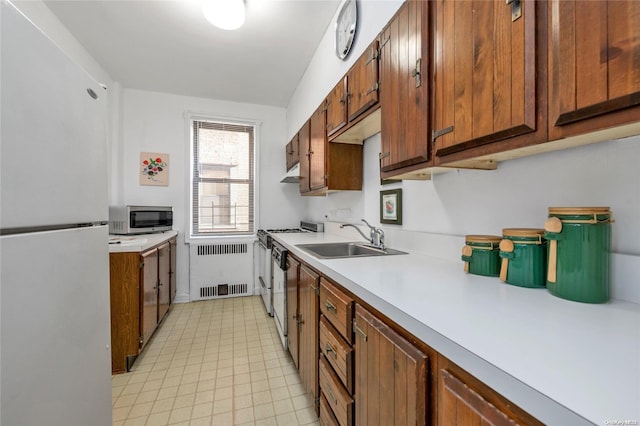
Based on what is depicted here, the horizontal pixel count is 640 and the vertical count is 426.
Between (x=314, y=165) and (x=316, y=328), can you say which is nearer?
(x=316, y=328)

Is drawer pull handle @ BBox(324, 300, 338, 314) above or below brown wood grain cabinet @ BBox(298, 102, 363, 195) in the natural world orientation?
below

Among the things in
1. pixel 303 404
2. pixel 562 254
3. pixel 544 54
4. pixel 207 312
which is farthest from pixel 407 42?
pixel 207 312

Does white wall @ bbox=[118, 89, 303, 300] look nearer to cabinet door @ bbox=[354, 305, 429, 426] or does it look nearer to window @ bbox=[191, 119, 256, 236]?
window @ bbox=[191, 119, 256, 236]

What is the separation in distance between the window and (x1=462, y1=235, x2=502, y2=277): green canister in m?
3.26

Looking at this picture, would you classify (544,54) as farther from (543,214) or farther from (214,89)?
(214,89)

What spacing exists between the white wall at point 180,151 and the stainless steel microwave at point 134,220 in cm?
47

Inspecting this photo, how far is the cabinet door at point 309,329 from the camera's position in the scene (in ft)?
4.56

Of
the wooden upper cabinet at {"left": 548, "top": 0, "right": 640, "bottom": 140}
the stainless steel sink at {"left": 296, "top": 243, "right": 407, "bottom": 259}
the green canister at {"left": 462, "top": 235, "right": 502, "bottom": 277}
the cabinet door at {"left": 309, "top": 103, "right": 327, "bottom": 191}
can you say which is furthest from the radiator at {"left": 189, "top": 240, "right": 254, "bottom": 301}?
the wooden upper cabinet at {"left": 548, "top": 0, "right": 640, "bottom": 140}

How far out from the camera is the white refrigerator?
647 millimetres

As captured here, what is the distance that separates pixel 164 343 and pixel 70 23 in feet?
9.82

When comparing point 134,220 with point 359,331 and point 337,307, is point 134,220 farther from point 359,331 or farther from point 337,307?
point 359,331

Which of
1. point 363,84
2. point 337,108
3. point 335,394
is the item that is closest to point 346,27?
point 337,108

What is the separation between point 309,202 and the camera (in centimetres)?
389

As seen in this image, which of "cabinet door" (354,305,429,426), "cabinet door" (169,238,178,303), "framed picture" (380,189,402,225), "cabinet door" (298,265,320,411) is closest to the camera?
"cabinet door" (354,305,429,426)
